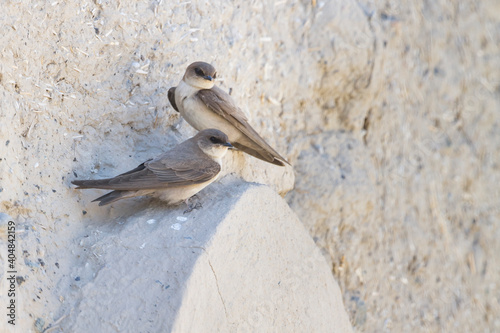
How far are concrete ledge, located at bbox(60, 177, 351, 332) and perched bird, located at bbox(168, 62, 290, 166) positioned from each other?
54cm

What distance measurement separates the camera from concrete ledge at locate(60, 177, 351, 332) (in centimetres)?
334

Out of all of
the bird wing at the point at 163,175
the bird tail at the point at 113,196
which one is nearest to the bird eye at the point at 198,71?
the bird wing at the point at 163,175

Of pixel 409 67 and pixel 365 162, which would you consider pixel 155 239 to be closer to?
pixel 365 162

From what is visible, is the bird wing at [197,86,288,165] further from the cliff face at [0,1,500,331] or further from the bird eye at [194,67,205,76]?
the cliff face at [0,1,500,331]

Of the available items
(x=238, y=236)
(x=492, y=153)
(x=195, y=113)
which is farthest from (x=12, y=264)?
(x=492, y=153)

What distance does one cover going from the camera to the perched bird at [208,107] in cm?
454

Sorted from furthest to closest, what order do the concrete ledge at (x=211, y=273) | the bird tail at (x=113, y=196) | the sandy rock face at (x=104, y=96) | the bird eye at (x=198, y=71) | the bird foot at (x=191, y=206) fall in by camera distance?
the bird eye at (x=198, y=71) → the bird foot at (x=191, y=206) → the bird tail at (x=113, y=196) → the sandy rock face at (x=104, y=96) → the concrete ledge at (x=211, y=273)

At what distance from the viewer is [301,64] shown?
6.17 m

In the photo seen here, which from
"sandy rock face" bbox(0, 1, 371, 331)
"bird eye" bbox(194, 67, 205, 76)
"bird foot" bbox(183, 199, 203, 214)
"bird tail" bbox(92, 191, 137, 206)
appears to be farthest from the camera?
"bird eye" bbox(194, 67, 205, 76)

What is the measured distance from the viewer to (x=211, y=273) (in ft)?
11.6

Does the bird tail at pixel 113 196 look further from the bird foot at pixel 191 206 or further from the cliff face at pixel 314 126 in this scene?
the bird foot at pixel 191 206

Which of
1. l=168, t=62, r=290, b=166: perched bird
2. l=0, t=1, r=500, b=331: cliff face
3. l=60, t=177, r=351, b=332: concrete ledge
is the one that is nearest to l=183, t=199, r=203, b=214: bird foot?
l=60, t=177, r=351, b=332: concrete ledge

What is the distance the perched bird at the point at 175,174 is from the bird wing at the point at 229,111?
43 cm

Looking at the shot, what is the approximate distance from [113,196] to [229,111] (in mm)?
1251
